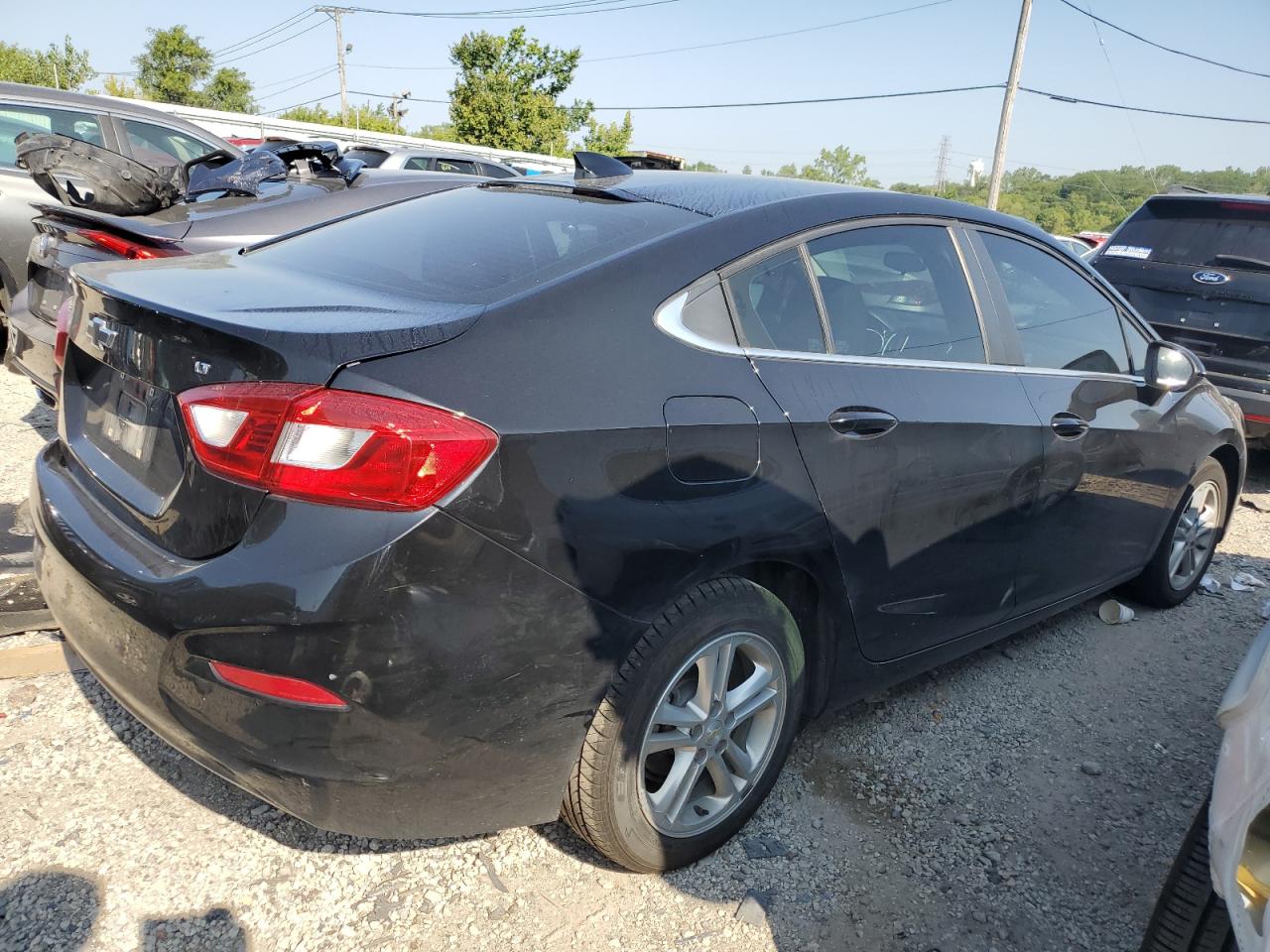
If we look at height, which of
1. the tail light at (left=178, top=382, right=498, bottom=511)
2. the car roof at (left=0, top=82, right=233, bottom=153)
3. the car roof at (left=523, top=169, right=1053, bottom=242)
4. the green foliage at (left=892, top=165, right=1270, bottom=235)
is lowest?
the green foliage at (left=892, top=165, right=1270, bottom=235)

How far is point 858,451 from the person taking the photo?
238 cm

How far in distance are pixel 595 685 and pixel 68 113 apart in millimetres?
6111

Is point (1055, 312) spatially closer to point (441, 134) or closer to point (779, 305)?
point (779, 305)

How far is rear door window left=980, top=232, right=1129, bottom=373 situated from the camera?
3.10 meters

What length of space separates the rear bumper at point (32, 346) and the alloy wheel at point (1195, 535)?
4962mm

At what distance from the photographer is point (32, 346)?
4148 mm

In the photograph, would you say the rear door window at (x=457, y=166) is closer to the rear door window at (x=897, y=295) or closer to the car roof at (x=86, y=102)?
the car roof at (x=86, y=102)

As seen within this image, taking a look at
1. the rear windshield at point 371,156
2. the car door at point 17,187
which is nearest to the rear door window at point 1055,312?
the car door at point 17,187

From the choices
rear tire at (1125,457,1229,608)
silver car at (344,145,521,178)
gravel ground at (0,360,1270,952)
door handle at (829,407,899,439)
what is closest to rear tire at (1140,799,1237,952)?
gravel ground at (0,360,1270,952)

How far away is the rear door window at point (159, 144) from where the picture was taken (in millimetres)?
6252

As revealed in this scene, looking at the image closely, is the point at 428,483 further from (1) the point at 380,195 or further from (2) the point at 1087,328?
(1) the point at 380,195

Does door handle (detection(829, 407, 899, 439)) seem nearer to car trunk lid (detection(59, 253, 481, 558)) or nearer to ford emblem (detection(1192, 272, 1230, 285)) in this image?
car trunk lid (detection(59, 253, 481, 558))

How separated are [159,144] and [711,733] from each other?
6191mm

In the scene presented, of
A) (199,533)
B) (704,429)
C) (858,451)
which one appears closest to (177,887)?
(199,533)
